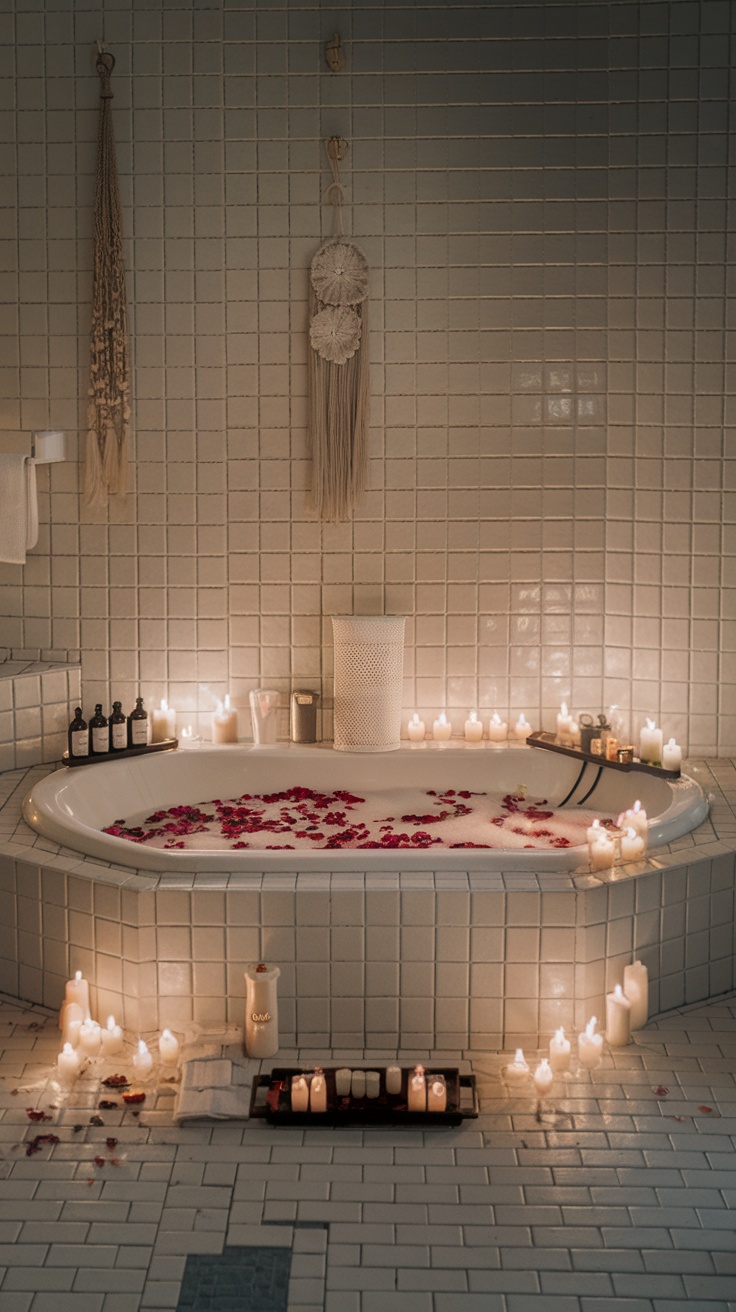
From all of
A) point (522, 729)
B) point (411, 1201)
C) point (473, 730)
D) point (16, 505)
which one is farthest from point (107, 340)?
point (411, 1201)

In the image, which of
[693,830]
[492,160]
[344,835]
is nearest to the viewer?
[693,830]

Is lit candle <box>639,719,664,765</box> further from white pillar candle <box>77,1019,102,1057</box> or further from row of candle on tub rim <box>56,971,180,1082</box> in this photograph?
white pillar candle <box>77,1019,102,1057</box>

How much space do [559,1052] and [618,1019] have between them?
0.20 metres

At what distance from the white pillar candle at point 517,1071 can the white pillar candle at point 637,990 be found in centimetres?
35

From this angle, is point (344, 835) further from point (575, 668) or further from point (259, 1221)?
point (259, 1221)

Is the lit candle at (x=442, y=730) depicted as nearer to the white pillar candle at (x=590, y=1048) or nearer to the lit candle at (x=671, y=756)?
the lit candle at (x=671, y=756)

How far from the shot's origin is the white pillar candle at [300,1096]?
2711mm

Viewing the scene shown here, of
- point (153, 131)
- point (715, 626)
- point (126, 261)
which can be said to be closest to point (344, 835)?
point (715, 626)

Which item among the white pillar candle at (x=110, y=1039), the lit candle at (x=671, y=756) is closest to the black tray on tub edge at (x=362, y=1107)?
the white pillar candle at (x=110, y=1039)

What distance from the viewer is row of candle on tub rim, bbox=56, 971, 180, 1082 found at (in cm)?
289

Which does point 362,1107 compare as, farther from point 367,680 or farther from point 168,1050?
point 367,680

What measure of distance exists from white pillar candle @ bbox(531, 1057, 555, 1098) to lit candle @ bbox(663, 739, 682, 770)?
140 cm

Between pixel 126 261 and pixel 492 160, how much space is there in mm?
1307

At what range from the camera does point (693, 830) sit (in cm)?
352
